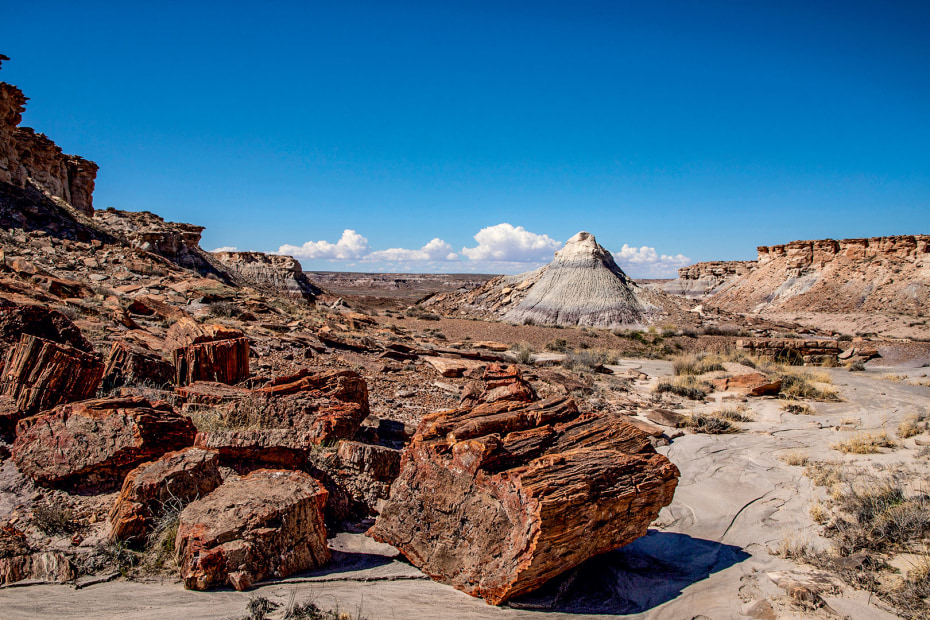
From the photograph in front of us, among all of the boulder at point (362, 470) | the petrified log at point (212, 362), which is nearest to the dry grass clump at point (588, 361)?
the petrified log at point (212, 362)

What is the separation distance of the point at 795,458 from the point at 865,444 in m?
1.16

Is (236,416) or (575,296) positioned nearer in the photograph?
(236,416)

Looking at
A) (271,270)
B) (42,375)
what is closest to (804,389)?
(42,375)

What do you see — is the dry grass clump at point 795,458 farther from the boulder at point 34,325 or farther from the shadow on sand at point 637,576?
the boulder at point 34,325

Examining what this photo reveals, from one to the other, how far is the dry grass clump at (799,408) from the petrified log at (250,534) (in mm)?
9389

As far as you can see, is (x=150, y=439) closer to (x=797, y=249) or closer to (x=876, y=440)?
(x=876, y=440)

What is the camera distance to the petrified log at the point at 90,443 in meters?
3.59

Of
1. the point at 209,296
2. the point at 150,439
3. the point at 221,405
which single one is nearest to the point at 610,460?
the point at 150,439

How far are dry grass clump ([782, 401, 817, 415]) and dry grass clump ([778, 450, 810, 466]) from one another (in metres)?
3.16

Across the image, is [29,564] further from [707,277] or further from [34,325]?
[707,277]

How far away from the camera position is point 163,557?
3.00 m

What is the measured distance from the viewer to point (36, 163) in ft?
89.0

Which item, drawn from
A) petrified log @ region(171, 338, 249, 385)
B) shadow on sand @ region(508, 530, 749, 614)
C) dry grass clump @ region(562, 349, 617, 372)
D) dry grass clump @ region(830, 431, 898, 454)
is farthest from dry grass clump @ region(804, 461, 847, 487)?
dry grass clump @ region(562, 349, 617, 372)

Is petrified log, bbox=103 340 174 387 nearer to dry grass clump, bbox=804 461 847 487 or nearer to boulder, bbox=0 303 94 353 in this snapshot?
boulder, bbox=0 303 94 353
